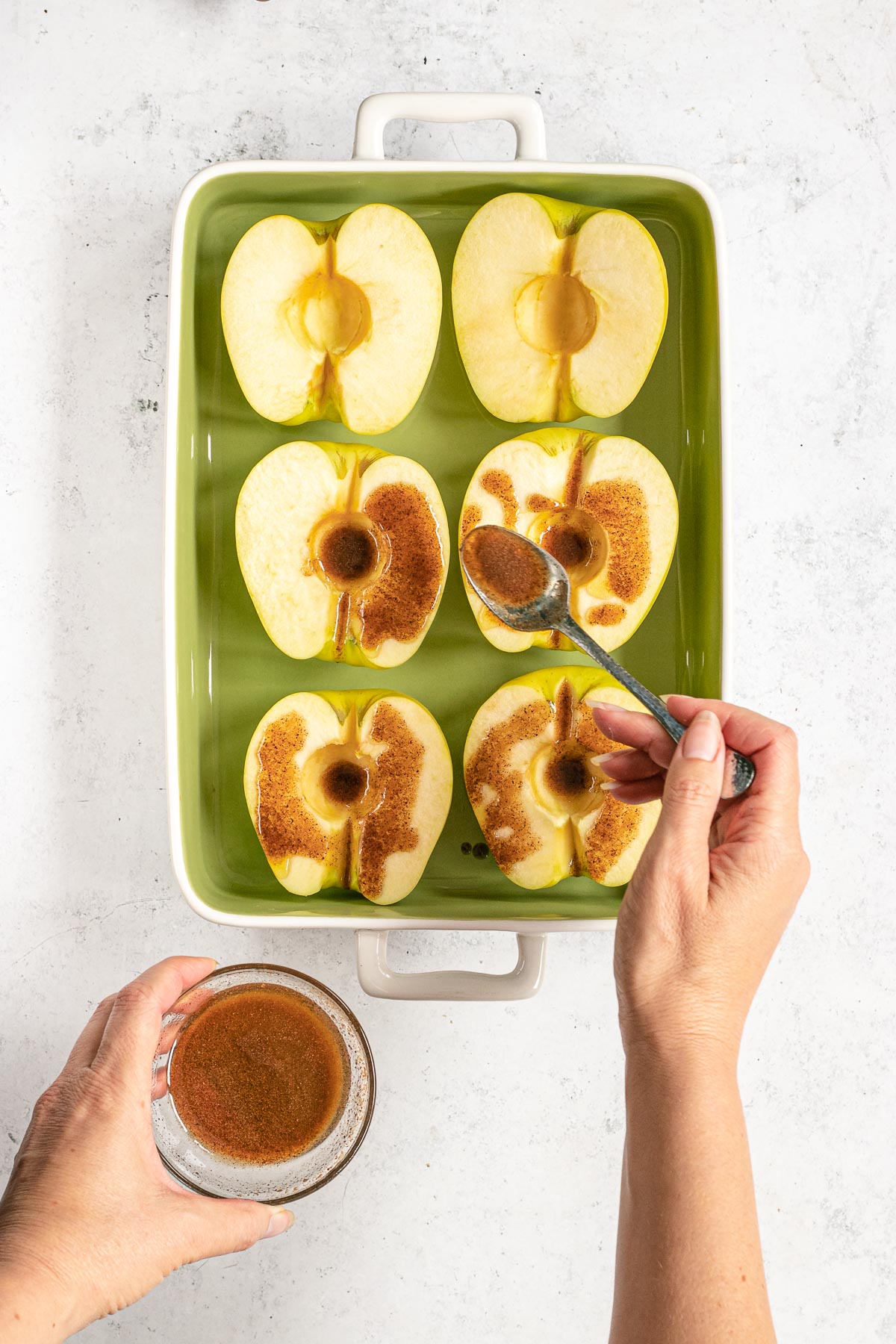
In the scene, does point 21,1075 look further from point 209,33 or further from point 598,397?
point 209,33

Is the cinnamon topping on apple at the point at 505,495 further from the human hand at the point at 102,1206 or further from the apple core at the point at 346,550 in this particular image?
the human hand at the point at 102,1206

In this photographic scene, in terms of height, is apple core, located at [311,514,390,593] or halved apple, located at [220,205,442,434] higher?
halved apple, located at [220,205,442,434]

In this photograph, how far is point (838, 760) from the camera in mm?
1122

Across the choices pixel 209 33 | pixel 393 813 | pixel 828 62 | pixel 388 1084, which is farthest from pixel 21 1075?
pixel 828 62

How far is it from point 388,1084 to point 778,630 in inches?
26.8

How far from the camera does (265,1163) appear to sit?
96 cm

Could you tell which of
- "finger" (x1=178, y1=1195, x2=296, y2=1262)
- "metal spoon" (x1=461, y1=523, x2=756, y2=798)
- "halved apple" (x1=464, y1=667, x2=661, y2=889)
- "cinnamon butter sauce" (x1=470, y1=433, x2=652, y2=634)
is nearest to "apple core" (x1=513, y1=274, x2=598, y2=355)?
"cinnamon butter sauce" (x1=470, y1=433, x2=652, y2=634)

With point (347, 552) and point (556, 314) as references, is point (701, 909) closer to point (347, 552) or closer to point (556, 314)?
point (347, 552)

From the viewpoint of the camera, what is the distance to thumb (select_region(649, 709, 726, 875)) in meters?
0.73

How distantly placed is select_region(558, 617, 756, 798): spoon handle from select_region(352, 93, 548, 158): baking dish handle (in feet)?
1.62

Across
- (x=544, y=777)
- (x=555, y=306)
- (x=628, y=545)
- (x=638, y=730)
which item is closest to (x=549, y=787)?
(x=544, y=777)

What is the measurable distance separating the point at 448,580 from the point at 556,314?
1.00 feet

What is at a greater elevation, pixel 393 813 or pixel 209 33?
pixel 209 33

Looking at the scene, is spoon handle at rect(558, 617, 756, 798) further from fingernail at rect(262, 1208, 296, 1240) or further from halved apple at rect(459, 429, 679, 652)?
fingernail at rect(262, 1208, 296, 1240)
